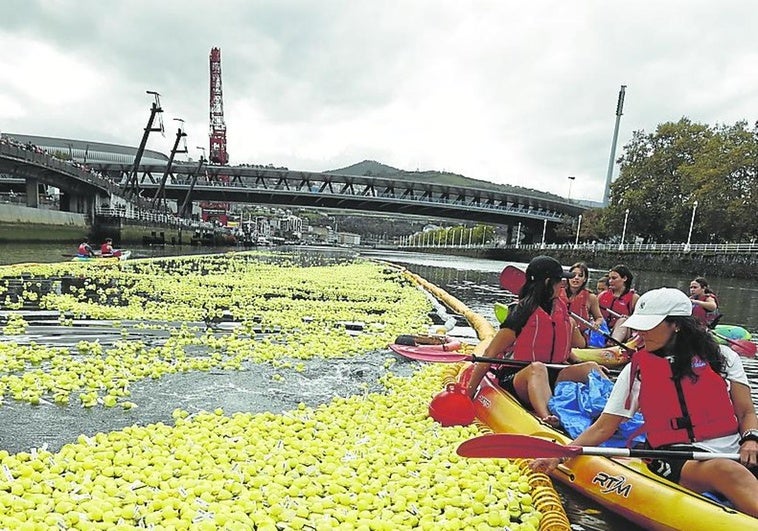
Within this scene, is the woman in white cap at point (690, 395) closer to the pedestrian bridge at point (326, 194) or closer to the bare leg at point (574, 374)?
the bare leg at point (574, 374)

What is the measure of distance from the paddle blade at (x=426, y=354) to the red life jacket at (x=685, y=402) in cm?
379

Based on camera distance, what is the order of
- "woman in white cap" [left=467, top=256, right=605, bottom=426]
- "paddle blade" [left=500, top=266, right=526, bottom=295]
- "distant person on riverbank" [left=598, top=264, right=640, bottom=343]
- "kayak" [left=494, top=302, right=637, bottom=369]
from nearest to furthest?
"woman in white cap" [left=467, top=256, right=605, bottom=426] → "paddle blade" [left=500, top=266, right=526, bottom=295] → "kayak" [left=494, top=302, right=637, bottom=369] → "distant person on riverbank" [left=598, top=264, right=640, bottom=343]

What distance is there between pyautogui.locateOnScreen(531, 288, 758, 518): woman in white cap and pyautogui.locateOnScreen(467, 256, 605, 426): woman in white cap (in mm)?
1565

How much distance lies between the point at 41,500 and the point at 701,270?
50.0 m

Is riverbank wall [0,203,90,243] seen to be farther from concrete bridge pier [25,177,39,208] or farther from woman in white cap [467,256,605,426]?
woman in white cap [467,256,605,426]

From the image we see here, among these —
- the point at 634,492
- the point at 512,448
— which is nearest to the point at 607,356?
the point at 634,492

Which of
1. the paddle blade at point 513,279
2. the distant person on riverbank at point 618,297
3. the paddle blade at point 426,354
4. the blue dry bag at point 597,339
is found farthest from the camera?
the distant person on riverbank at point 618,297

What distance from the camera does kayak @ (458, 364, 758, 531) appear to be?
11.4ft

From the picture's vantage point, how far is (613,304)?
412 inches

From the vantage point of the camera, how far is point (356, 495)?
4125 millimetres

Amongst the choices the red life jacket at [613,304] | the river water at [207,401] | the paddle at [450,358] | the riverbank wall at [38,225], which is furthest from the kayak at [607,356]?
the riverbank wall at [38,225]

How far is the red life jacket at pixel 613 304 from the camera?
1017cm

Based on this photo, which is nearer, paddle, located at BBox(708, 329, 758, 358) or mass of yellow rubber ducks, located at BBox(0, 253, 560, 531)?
mass of yellow rubber ducks, located at BBox(0, 253, 560, 531)

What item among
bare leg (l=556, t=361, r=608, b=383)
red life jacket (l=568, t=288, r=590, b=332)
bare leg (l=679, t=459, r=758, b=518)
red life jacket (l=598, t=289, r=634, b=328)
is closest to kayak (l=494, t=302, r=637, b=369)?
red life jacket (l=568, t=288, r=590, b=332)
